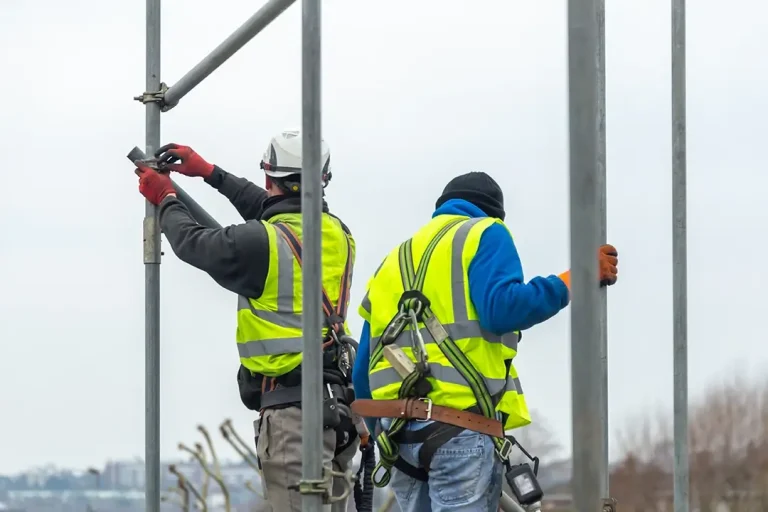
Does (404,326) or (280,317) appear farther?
(280,317)

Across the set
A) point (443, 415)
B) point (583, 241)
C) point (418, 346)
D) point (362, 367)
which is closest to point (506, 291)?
point (418, 346)

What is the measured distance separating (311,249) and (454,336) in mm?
888

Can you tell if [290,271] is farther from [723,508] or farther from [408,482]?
[723,508]

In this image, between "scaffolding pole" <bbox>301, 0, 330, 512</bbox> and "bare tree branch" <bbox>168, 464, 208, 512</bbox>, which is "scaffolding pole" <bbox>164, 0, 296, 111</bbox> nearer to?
"scaffolding pole" <bbox>301, 0, 330, 512</bbox>

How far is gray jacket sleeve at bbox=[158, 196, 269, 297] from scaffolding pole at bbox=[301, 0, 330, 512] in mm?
1350

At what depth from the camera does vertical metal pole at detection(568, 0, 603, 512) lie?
2.77 m

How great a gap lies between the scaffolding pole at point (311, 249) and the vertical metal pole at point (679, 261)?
2.54 metres

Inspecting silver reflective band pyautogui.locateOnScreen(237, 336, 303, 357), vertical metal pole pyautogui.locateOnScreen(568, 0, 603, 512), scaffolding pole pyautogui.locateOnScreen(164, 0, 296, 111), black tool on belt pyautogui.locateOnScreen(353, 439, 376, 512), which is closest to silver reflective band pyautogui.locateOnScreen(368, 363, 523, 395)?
silver reflective band pyautogui.locateOnScreen(237, 336, 303, 357)

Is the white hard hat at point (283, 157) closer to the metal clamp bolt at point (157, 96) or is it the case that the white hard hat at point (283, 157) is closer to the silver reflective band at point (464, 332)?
the metal clamp bolt at point (157, 96)

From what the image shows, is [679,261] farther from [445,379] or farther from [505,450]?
[445,379]

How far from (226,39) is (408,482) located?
5.63 ft

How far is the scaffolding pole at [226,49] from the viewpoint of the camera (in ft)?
17.1

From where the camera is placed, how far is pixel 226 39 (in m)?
5.63

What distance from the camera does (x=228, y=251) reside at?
19.0 ft
